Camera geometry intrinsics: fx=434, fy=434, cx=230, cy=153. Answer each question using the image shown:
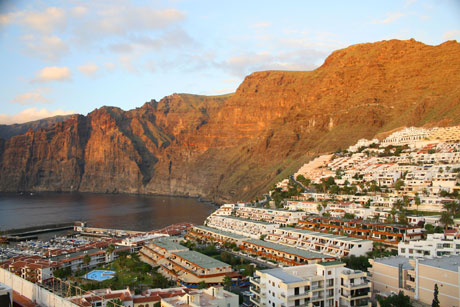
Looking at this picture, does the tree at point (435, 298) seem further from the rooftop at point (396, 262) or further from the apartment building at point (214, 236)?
the apartment building at point (214, 236)

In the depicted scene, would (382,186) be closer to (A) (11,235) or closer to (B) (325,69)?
(A) (11,235)

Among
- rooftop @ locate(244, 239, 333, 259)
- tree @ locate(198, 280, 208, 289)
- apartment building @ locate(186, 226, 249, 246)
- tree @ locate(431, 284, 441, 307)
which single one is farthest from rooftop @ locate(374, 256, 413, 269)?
apartment building @ locate(186, 226, 249, 246)

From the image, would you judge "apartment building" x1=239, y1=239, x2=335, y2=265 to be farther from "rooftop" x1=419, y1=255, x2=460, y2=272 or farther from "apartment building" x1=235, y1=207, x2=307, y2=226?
"rooftop" x1=419, y1=255, x2=460, y2=272

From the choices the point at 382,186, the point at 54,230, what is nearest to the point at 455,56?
the point at 382,186

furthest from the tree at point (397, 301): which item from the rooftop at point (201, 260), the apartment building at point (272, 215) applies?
the apartment building at point (272, 215)

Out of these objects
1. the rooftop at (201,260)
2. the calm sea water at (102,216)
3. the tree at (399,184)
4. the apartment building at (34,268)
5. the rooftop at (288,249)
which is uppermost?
the tree at (399,184)
